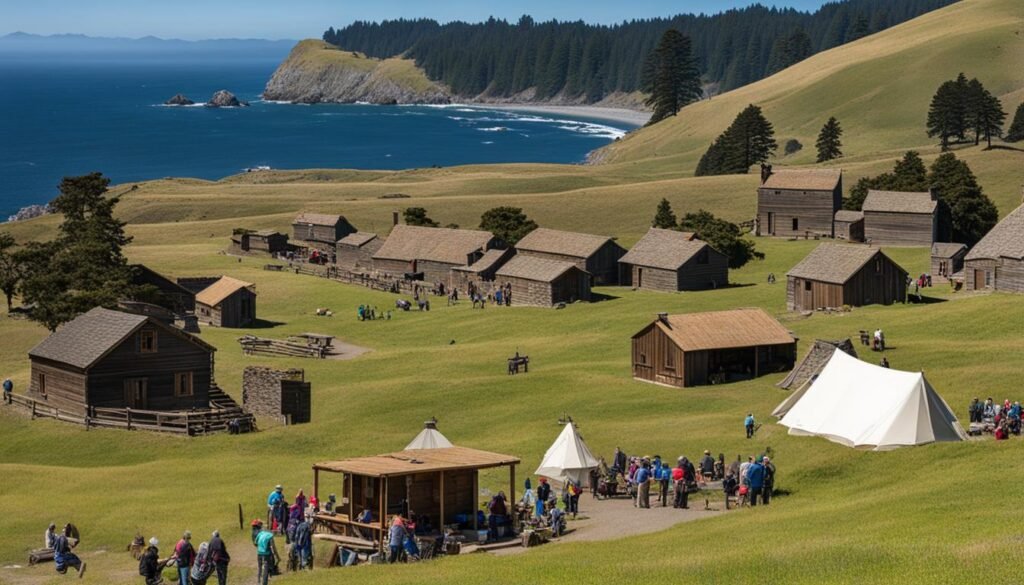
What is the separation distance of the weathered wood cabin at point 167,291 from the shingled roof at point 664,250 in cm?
2878

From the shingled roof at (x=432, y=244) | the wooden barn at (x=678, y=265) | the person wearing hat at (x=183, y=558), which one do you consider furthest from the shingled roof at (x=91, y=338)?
the shingled roof at (x=432, y=244)

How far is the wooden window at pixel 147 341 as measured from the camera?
60537 mm

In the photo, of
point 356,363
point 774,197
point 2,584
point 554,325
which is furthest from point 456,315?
point 2,584

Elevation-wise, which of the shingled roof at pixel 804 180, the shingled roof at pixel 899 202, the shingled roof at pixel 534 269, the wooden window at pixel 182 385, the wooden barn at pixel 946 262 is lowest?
the wooden window at pixel 182 385

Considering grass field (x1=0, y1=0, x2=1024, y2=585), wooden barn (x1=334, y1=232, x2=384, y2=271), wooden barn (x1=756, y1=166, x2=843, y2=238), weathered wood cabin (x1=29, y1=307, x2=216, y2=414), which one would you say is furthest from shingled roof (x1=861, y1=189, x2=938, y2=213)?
weathered wood cabin (x1=29, y1=307, x2=216, y2=414)

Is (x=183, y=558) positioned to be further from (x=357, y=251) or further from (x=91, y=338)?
(x=357, y=251)

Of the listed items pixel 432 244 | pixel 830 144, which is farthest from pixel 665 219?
pixel 830 144

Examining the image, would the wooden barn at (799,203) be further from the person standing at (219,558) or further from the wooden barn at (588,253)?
the person standing at (219,558)

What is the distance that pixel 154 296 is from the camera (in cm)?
8650

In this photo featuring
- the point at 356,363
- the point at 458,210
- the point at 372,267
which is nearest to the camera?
the point at 356,363

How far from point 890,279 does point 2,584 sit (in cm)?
5495

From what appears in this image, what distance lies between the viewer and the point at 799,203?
114 m

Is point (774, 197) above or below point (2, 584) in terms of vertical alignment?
above

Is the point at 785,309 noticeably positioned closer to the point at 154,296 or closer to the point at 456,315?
the point at 456,315
